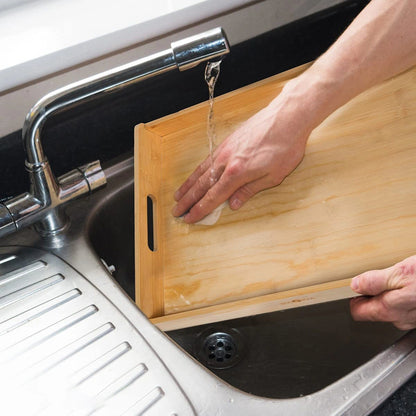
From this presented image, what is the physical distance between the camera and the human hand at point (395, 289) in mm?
725

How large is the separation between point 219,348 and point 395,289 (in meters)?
0.36

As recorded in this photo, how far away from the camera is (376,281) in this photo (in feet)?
2.40

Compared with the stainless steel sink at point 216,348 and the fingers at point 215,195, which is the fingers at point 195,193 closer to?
the fingers at point 215,195

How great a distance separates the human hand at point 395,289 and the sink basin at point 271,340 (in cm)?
16

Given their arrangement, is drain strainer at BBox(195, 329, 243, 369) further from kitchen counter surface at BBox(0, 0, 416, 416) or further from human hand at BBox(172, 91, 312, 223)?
kitchen counter surface at BBox(0, 0, 416, 416)

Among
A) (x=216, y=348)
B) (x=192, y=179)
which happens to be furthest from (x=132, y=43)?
(x=216, y=348)

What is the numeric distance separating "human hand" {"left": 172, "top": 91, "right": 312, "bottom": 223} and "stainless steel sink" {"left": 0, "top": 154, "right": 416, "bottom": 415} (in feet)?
0.55

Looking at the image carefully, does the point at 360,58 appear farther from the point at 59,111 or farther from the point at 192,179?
the point at 59,111

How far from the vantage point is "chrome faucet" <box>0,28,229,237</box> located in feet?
2.23

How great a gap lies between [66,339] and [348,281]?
1.33 ft

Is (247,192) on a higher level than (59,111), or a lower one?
lower

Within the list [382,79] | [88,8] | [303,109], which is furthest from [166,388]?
[88,8]

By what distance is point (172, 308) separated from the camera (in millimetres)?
834

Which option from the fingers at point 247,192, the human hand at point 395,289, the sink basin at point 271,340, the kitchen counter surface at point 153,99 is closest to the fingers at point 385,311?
the human hand at point 395,289
